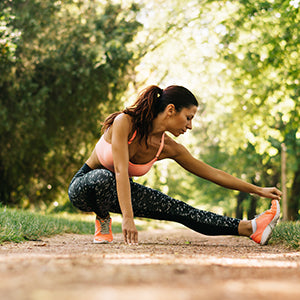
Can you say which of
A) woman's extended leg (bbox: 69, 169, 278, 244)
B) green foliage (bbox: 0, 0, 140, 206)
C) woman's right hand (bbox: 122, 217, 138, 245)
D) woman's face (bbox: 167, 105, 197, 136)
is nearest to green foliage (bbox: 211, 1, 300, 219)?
green foliage (bbox: 0, 0, 140, 206)

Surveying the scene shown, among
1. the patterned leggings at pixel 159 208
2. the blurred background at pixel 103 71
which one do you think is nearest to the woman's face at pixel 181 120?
the patterned leggings at pixel 159 208

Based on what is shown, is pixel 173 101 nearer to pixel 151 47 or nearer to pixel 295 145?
pixel 151 47

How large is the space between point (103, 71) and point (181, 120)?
23.0ft

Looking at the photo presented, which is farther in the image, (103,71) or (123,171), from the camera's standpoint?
(103,71)

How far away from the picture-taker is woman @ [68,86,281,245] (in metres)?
3.51

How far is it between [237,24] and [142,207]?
5894 mm

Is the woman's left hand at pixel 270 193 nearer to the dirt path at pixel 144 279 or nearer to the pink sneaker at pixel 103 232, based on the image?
the pink sneaker at pixel 103 232

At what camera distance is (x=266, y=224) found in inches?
145

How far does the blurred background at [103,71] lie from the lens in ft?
28.7

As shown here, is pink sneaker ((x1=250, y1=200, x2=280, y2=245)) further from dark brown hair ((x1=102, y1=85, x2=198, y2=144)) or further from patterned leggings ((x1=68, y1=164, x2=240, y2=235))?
dark brown hair ((x1=102, y1=85, x2=198, y2=144))

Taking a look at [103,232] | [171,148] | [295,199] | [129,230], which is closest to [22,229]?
[103,232]

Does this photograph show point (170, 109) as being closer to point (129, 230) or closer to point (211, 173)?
point (211, 173)

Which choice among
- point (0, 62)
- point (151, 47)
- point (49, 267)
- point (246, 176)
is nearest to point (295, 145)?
point (246, 176)

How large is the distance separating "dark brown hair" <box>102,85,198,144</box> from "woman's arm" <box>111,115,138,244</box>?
0.11 m
